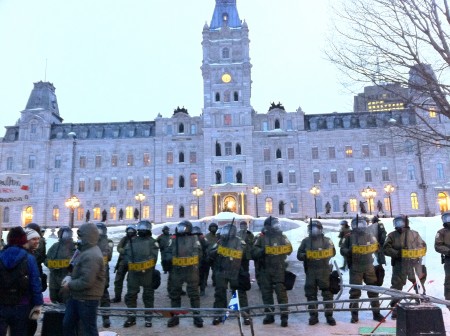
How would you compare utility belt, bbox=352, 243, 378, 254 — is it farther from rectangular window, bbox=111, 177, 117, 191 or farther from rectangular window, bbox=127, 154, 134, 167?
rectangular window, bbox=111, 177, 117, 191

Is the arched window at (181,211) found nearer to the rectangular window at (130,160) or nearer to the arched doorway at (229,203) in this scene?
the arched doorway at (229,203)

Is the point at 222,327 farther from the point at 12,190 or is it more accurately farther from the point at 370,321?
the point at 12,190

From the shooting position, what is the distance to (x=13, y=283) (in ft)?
16.1

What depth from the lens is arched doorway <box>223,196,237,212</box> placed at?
4430 cm

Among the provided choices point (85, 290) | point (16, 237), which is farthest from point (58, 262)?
point (85, 290)

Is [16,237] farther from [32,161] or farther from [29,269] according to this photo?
[32,161]

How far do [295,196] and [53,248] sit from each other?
131 ft

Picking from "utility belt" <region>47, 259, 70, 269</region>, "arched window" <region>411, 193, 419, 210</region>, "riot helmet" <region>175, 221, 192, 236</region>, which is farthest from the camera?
"arched window" <region>411, 193, 419, 210</region>

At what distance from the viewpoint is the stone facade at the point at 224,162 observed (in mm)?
45406

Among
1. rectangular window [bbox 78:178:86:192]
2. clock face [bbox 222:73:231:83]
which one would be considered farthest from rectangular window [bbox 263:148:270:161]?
rectangular window [bbox 78:178:86:192]

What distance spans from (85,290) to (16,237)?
128cm

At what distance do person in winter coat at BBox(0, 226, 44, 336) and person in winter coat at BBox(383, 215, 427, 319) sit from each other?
23.9 ft

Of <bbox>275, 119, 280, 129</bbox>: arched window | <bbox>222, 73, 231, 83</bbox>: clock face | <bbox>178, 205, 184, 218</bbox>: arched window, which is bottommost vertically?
<bbox>178, 205, 184, 218</bbox>: arched window

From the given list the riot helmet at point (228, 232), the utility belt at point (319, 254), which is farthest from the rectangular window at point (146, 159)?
the utility belt at point (319, 254)
